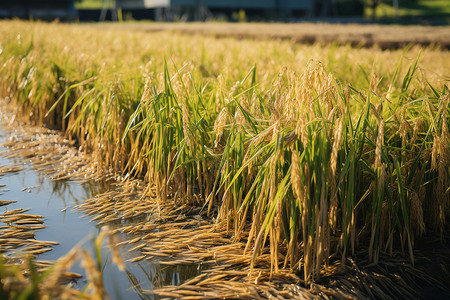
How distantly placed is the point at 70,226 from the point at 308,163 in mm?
1200

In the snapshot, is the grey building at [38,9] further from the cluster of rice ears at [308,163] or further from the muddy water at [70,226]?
the cluster of rice ears at [308,163]

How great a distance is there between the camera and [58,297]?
1534 millimetres

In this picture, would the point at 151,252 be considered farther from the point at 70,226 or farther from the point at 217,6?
the point at 217,6

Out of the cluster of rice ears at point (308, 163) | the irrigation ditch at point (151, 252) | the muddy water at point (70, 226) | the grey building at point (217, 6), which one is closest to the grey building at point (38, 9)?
the grey building at point (217, 6)

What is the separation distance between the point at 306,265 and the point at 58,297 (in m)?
0.90

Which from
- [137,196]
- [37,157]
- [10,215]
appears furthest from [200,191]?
[37,157]

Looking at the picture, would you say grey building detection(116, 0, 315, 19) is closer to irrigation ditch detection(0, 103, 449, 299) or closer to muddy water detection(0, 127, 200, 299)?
muddy water detection(0, 127, 200, 299)

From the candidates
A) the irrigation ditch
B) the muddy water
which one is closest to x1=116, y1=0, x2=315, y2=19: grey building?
the muddy water

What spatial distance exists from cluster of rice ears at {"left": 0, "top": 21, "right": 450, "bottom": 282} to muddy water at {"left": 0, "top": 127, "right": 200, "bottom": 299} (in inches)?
13.5

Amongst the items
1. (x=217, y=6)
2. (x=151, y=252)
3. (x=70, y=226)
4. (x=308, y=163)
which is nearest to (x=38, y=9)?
(x=217, y=6)

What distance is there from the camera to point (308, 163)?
1728mm

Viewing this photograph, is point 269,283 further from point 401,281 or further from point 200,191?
point 200,191

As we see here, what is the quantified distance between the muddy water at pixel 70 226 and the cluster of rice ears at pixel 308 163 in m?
0.34

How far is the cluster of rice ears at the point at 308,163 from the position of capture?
1.73 m
